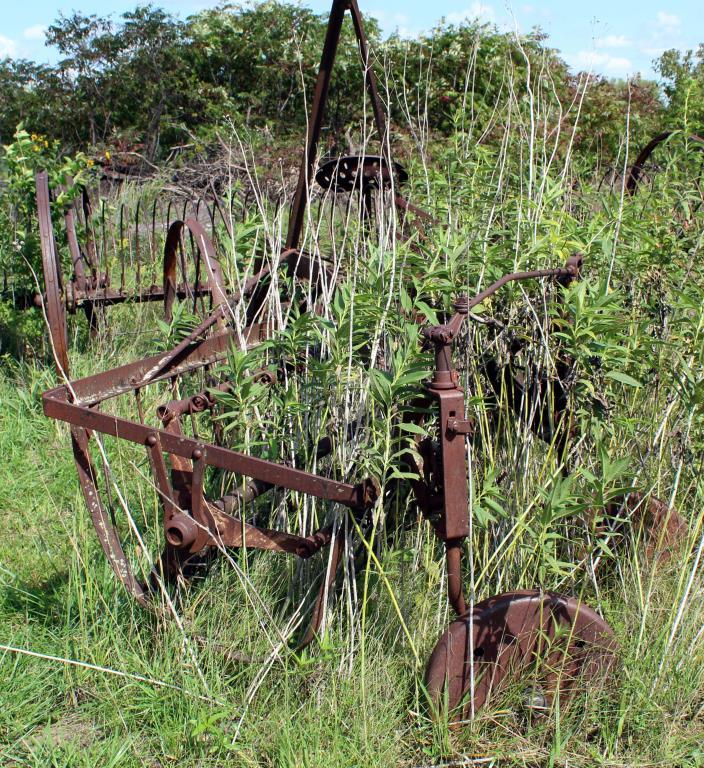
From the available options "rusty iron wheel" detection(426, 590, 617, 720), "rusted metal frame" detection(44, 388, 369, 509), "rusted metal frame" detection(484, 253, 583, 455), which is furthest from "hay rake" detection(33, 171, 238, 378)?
"rusty iron wheel" detection(426, 590, 617, 720)

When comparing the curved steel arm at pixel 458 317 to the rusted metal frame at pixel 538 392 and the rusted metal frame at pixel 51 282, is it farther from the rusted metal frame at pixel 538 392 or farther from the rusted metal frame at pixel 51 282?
the rusted metal frame at pixel 51 282

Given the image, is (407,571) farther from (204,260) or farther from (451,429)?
(204,260)

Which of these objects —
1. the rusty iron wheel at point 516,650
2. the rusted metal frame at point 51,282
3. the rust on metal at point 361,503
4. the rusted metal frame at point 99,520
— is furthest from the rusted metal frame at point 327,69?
the rusty iron wheel at point 516,650

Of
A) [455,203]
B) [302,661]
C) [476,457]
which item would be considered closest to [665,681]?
[476,457]

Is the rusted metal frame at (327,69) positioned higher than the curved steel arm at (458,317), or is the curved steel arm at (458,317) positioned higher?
the rusted metal frame at (327,69)

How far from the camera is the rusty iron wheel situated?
1948 mm

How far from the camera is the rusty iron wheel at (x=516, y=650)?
6.39 ft

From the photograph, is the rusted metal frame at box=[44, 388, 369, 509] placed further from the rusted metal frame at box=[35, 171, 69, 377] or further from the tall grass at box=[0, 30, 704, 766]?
the rusted metal frame at box=[35, 171, 69, 377]

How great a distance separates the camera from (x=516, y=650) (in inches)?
78.1

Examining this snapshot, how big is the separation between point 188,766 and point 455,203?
2198 millimetres

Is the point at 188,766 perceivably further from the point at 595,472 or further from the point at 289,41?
the point at 289,41

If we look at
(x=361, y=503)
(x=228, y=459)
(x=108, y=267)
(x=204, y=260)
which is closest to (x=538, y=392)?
(x=361, y=503)

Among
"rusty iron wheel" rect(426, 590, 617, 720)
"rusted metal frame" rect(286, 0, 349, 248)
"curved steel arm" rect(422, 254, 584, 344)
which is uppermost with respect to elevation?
"rusted metal frame" rect(286, 0, 349, 248)

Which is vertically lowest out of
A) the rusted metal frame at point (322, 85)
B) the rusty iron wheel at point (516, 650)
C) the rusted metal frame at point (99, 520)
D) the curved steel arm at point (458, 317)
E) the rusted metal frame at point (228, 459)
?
the rusty iron wheel at point (516, 650)
